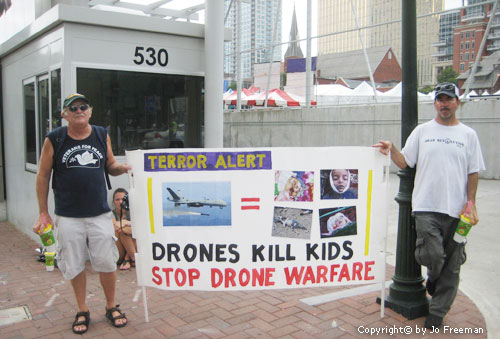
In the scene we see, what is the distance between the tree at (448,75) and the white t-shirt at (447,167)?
9.64 m

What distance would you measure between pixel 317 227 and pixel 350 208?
310 millimetres

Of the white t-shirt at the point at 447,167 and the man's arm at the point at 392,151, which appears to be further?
the man's arm at the point at 392,151

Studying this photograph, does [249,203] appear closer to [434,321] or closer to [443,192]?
[443,192]

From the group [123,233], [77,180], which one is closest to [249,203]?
[77,180]

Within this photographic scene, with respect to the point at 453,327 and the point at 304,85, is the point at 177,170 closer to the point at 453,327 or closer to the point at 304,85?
the point at 453,327

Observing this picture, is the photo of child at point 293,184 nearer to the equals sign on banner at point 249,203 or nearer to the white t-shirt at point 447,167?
the equals sign on banner at point 249,203

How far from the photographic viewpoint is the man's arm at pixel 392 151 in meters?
3.84

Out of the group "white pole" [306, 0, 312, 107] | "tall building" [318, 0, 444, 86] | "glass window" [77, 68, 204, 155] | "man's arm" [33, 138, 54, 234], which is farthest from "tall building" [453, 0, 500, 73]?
"man's arm" [33, 138, 54, 234]

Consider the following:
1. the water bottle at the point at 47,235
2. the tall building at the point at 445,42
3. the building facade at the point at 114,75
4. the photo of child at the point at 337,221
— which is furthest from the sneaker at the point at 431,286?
the tall building at the point at 445,42

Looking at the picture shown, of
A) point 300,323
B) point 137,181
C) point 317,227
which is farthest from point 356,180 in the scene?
point 137,181

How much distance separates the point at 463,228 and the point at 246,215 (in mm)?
1627

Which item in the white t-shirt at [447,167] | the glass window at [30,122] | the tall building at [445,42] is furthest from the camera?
the tall building at [445,42]

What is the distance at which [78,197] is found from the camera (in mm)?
3740

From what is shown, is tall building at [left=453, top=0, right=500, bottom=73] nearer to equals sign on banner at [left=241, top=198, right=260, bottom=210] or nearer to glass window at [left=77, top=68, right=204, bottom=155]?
glass window at [left=77, top=68, right=204, bottom=155]
